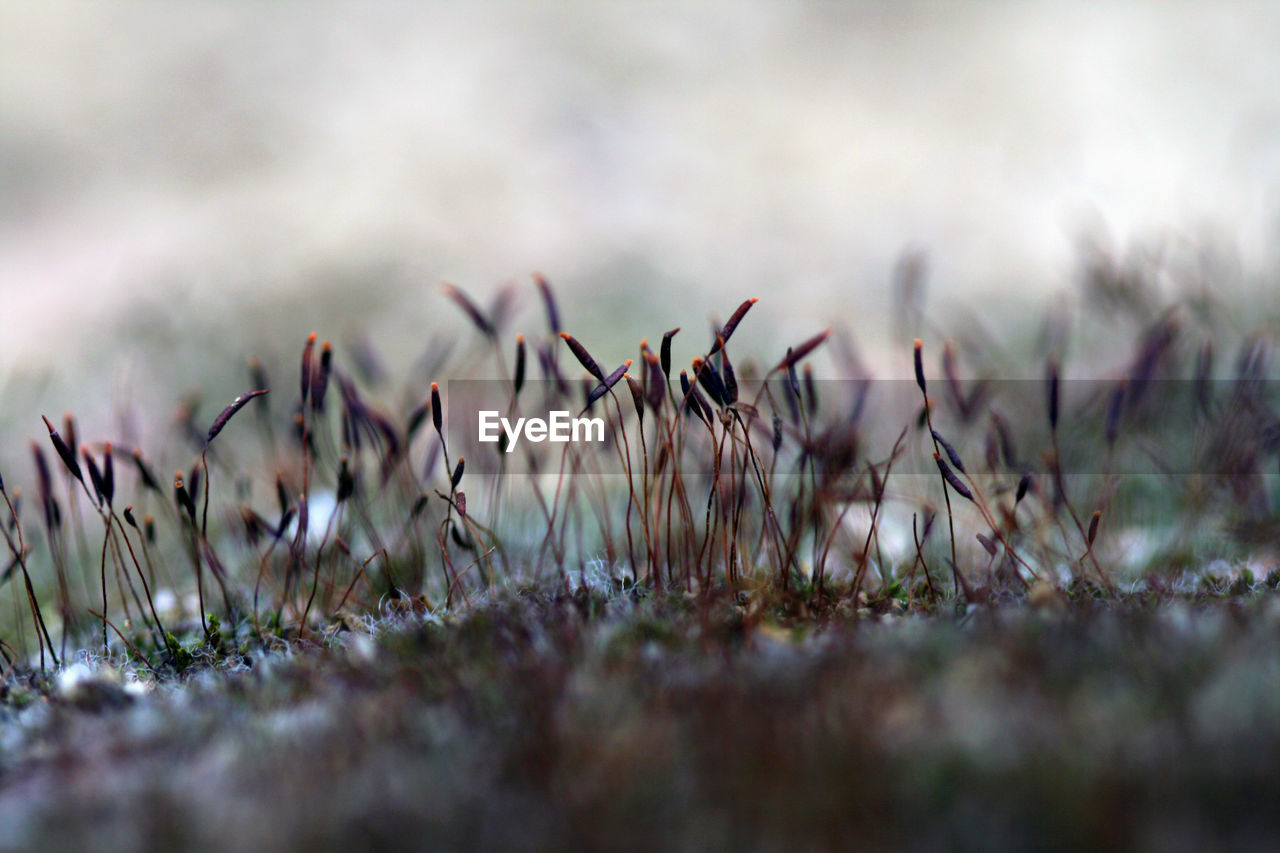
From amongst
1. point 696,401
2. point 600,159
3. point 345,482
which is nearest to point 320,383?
point 345,482

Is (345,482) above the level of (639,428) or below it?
below

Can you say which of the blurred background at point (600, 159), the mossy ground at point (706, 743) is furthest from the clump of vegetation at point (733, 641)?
the blurred background at point (600, 159)

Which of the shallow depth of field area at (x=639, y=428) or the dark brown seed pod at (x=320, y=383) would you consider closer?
the shallow depth of field area at (x=639, y=428)

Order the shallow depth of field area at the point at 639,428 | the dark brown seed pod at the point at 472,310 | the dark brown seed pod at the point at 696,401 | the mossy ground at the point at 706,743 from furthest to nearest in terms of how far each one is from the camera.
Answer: the dark brown seed pod at the point at 472,310 < the dark brown seed pod at the point at 696,401 < the shallow depth of field area at the point at 639,428 < the mossy ground at the point at 706,743

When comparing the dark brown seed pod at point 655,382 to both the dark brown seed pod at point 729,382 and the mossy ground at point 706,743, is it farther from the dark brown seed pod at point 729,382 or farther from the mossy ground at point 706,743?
the mossy ground at point 706,743

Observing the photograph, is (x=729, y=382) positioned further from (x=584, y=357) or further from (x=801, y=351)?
(x=584, y=357)

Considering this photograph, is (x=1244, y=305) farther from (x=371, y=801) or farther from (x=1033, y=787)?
(x=371, y=801)

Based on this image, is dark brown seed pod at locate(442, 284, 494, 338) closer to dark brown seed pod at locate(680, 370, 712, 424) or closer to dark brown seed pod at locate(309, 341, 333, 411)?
dark brown seed pod at locate(309, 341, 333, 411)

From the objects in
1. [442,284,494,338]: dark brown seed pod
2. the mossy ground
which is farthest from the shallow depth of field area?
[442,284,494,338]: dark brown seed pod
